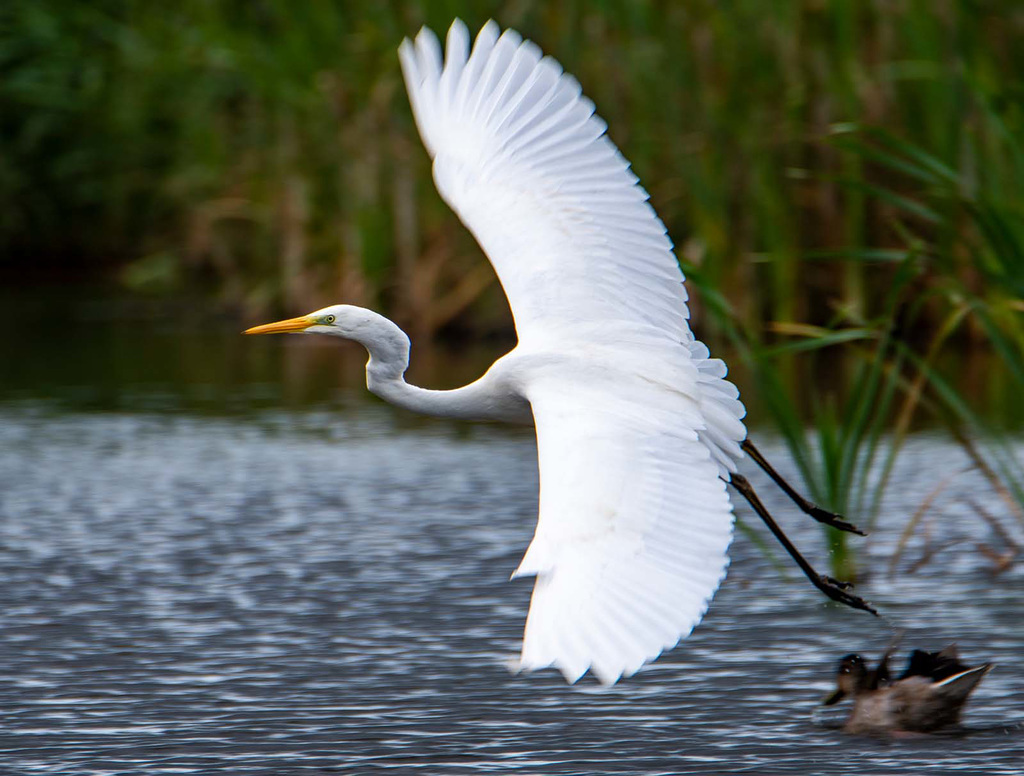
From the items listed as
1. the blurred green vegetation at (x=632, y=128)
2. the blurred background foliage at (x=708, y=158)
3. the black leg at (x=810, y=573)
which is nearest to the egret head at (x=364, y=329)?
the black leg at (x=810, y=573)

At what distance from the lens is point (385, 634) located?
22.9 ft

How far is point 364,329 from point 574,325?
2.50ft

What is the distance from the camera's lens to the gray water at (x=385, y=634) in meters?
5.45

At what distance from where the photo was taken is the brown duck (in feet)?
17.9

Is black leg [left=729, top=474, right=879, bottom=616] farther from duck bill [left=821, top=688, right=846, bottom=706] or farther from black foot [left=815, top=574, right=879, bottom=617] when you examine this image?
duck bill [left=821, top=688, right=846, bottom=706]

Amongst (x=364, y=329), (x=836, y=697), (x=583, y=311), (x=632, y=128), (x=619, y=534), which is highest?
(x=632, y=128)

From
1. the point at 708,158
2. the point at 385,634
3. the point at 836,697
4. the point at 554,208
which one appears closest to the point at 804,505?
the point at 836,697

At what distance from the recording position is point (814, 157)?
45.9ft

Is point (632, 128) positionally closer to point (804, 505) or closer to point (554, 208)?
point (804, 505)

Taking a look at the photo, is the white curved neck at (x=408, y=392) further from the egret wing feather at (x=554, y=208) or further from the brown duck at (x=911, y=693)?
the brown duck at (x=911, y=693)

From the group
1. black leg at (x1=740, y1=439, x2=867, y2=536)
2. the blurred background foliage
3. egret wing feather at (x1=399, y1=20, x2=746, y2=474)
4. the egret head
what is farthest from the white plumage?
the blurred background foliage

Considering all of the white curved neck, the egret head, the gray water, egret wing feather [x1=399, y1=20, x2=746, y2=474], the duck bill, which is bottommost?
the gray water

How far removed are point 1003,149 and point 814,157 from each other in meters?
1.83

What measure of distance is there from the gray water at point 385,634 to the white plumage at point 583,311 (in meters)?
0.98
